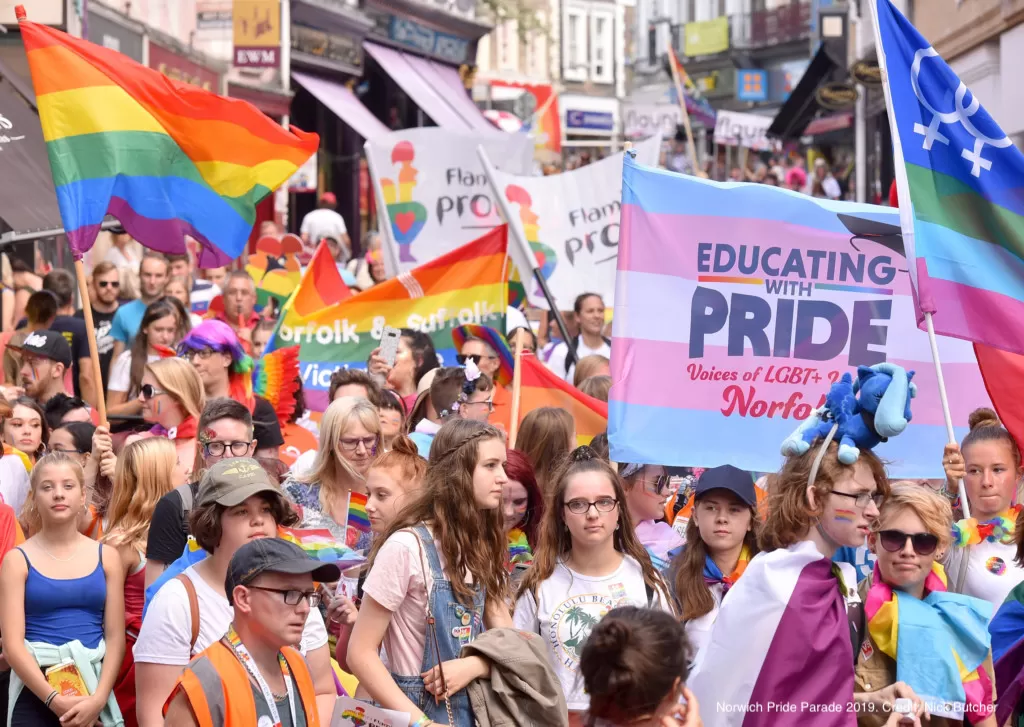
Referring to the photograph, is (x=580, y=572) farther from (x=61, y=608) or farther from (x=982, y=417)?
(x=982, y=417)

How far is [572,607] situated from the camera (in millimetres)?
4902

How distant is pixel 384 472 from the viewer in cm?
571

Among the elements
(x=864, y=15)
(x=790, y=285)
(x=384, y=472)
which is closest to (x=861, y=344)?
(x=790, y=285)

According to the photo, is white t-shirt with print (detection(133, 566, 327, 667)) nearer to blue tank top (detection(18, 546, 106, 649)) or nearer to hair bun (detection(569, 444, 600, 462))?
blue tank top (detection(18, 546, 106, 649))

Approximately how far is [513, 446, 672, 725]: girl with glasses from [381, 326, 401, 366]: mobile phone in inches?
151

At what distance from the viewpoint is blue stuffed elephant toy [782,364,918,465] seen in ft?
14.1

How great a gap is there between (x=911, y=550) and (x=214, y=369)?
14.1ft

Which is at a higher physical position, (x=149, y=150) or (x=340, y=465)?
(x=149, y=150)

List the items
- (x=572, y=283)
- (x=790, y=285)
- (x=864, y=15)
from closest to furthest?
(x=790, y=285) → (x=572, y=283) → (x=864, y=15)

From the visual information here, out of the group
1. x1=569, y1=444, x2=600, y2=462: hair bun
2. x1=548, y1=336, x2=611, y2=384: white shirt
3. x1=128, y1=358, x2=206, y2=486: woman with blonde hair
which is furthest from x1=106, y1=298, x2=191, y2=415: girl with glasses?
x1=569, y1=444, x2=600, y2=462: hair bun

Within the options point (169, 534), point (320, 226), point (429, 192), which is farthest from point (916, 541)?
point (320, 226)

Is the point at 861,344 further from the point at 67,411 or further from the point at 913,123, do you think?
the point at 67,411

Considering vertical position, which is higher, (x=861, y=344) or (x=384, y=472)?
(x=861, y=344)

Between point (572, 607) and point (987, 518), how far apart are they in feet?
6.33
